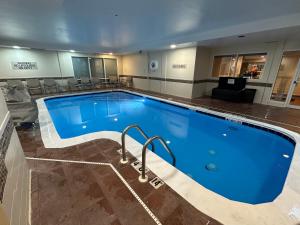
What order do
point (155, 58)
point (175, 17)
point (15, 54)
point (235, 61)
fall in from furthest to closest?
point (155, 58) < point (15, 54) < point (235, 61) < point (175, 17)

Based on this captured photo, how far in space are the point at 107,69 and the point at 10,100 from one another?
762 centimetres

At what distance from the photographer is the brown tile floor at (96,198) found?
1389 millimetres

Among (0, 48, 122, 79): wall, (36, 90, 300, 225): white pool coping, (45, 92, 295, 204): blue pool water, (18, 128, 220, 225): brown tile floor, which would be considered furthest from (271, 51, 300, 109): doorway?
(0, 48, 122, 79): wall

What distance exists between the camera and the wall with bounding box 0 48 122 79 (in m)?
6.86

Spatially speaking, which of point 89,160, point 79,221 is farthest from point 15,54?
point 79,221

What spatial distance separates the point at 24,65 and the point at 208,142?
361 inches

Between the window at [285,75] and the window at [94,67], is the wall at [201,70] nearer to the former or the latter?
the window at [285,75]

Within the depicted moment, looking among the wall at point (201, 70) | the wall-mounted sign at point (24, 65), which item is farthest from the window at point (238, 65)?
the wall-mounted sign at point (24, 65)

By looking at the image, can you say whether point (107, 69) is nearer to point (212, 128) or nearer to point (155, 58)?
point (155, 58)

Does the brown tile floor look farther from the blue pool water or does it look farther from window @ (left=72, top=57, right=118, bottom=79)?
window @ (left=72, top=57, right=118, bottom=79)

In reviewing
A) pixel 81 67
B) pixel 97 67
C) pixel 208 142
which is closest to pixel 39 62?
pixel 81 67

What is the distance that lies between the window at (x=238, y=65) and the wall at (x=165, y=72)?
1.42 metres

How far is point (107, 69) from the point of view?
34.2 ft

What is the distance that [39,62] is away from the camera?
769cm
